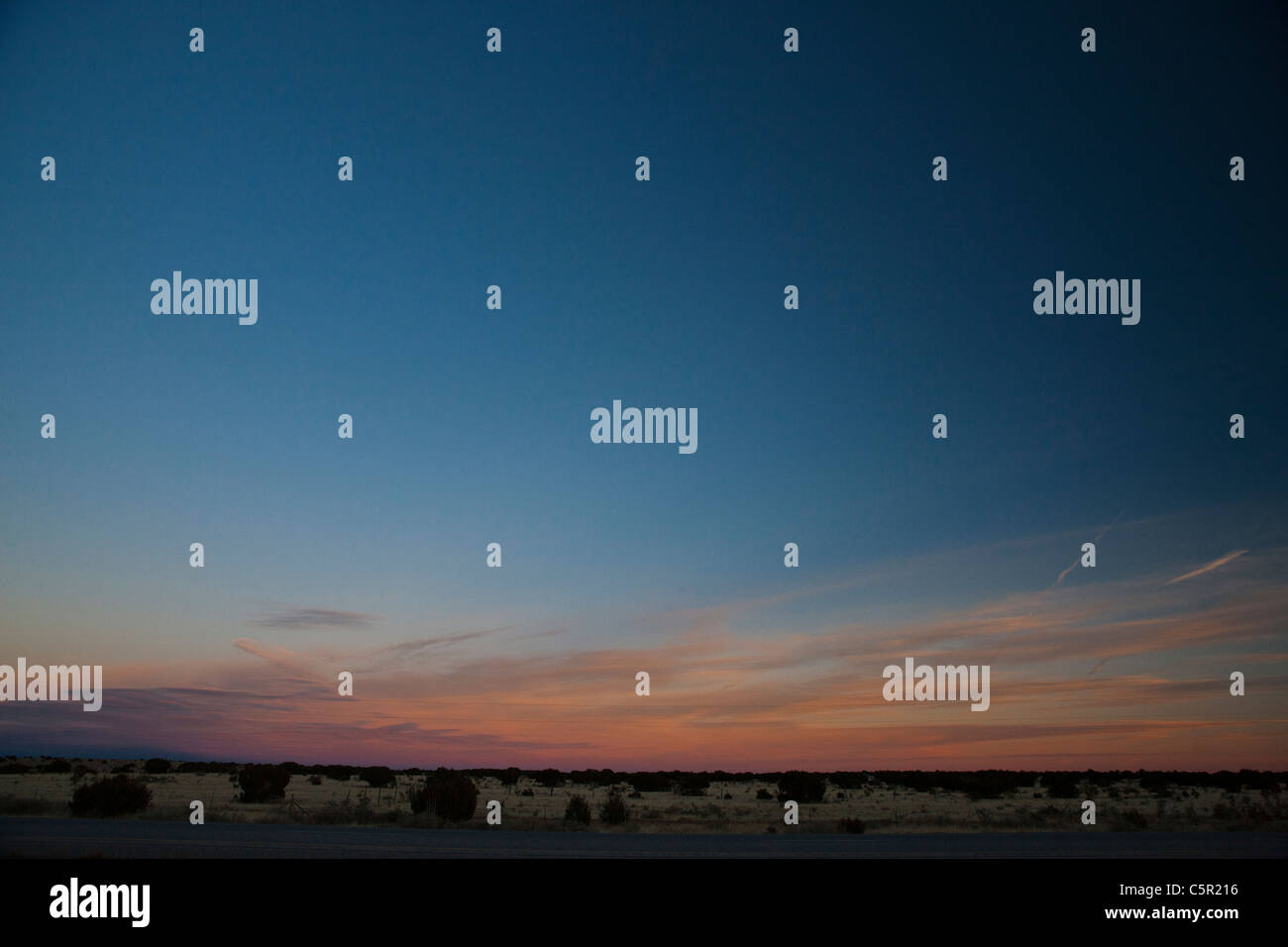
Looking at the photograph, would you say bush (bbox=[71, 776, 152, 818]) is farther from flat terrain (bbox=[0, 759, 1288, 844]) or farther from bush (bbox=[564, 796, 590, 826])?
bush (bbox=[564, 796, 590, 826])

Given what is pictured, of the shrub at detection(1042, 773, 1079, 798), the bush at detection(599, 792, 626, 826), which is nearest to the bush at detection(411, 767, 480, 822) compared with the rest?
the bush at detection(599, 792, 626, 826)

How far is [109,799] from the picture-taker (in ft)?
80.2

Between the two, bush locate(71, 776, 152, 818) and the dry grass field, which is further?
bush locate(71, 776, 152, 818)

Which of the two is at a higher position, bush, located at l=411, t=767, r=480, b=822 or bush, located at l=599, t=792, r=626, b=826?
bush, located at l=411, t=767, r=480, b=822

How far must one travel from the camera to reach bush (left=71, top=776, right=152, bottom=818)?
24234mm

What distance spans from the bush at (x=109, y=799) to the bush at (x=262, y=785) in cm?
368

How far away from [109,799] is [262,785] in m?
5.61

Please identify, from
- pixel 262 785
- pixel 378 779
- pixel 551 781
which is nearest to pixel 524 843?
pixel 262 785

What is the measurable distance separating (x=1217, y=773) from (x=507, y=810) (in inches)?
2460

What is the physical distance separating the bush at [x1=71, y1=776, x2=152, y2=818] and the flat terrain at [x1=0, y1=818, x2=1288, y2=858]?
1583 millimetres

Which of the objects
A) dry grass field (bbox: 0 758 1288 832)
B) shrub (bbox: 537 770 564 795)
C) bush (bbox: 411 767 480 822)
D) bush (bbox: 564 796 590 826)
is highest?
bush (bbox: 411 767 480 822)

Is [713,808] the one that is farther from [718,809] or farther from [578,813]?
[578,813]
